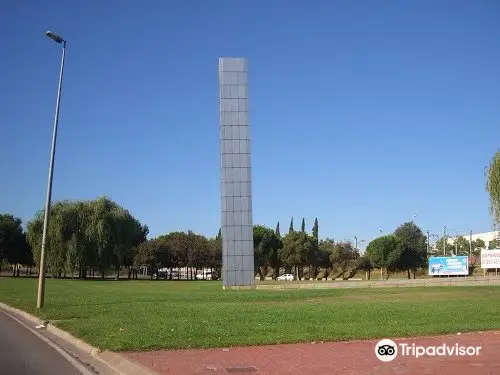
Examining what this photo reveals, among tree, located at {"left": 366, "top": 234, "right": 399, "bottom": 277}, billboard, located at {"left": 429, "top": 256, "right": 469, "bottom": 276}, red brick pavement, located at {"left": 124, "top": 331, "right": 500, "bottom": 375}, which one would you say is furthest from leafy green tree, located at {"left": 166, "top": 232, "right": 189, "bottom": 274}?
red brick pavement, located at {"left": 124, "top": 331, "right": 500, "bottom": 375}

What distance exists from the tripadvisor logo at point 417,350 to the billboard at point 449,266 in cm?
6367

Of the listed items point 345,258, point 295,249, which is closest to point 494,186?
point 295,249

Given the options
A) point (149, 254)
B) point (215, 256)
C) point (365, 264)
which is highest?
point (149, 254)

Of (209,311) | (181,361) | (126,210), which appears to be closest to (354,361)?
(181,361)

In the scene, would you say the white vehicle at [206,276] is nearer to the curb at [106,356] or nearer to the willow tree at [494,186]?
the willow tree at [494,186]

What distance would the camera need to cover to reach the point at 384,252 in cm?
8425

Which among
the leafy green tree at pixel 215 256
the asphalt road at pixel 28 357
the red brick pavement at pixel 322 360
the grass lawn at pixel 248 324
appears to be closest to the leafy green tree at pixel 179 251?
the leafy green tree at pixel 215 256

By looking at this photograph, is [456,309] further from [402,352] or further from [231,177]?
[231,177]

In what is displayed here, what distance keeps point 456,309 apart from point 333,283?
2971 centimetres

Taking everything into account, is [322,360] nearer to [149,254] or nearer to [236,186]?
[236,186]

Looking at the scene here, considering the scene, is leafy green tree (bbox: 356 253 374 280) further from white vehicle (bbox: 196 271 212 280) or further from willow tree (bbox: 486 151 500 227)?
willow tree (bbox: 486 151 500 227)

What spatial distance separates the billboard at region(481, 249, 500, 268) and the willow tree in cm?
3470

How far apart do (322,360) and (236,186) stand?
1610 inches

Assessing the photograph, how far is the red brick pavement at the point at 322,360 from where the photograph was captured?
952cm
